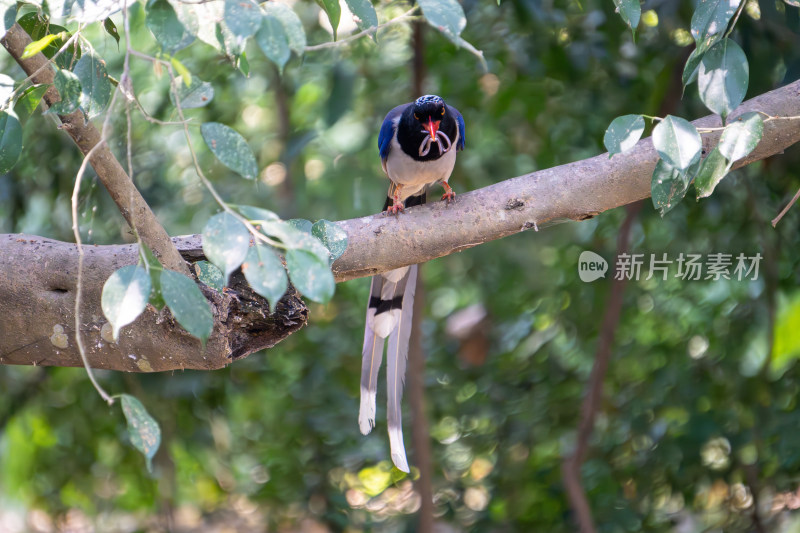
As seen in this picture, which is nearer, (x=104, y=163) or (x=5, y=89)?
(x=5, y=89)

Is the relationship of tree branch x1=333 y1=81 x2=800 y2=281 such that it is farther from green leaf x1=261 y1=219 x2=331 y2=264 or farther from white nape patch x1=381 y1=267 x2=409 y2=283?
green leaf x1=261 y1=219 x2=331 y2=264

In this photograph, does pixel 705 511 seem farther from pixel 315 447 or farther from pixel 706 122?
pixel 706 122

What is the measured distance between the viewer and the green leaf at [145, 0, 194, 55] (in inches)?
38.7

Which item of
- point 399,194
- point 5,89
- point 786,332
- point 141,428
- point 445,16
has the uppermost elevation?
point 445,16

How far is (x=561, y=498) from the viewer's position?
3.03 m

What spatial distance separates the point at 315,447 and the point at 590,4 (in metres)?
2.25

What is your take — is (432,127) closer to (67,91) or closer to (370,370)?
(370,370)

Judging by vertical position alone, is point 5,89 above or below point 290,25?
below

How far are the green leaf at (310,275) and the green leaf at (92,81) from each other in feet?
1.89

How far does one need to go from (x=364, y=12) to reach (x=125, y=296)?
0.57 metres

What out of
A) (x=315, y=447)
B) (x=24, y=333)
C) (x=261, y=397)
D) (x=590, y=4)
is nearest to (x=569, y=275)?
(x=590, y=4)

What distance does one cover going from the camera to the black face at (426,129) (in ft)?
6.98

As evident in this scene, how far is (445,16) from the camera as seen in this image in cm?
99

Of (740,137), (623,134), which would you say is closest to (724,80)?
(740,137)
